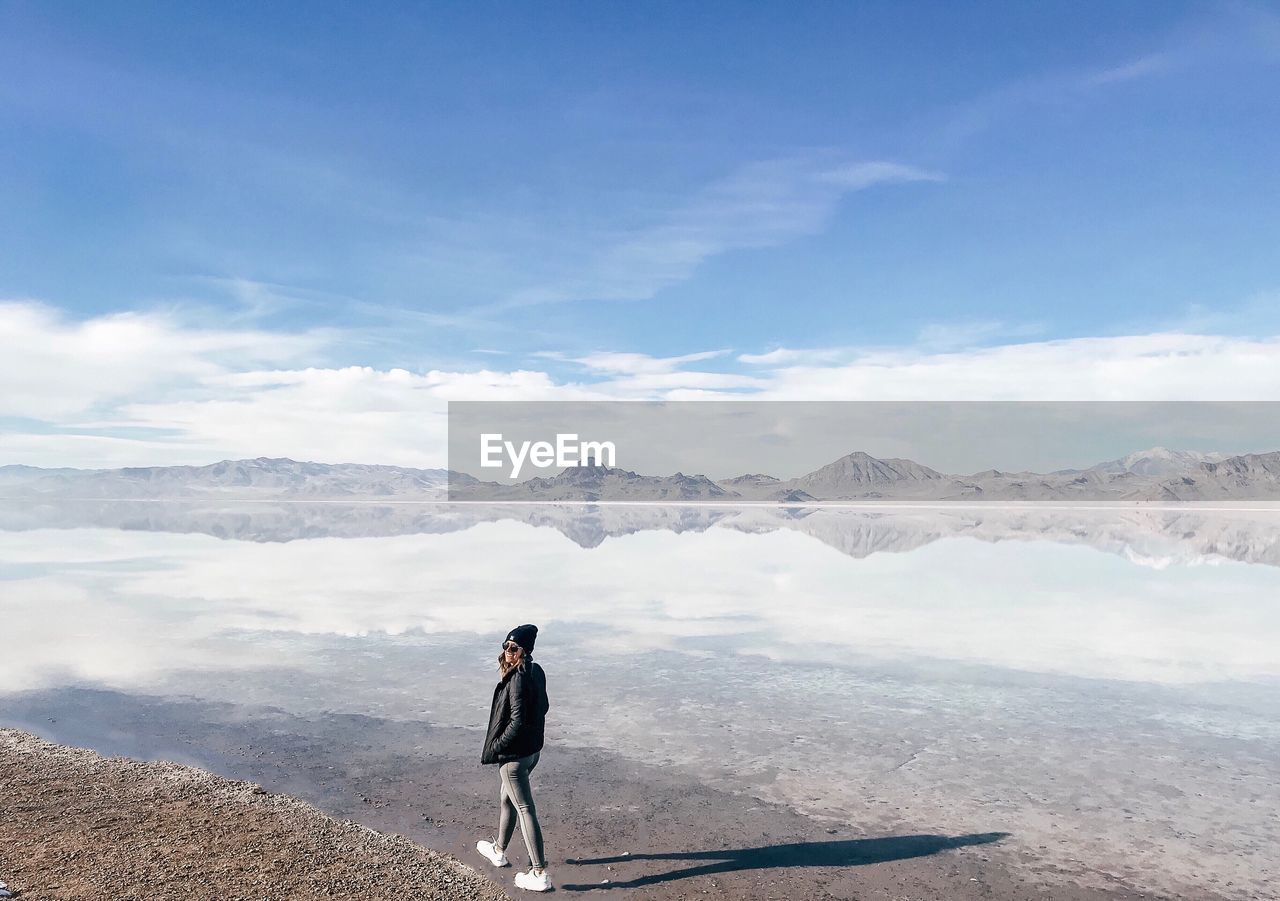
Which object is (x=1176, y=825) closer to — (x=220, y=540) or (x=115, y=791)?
(x=115, y=791)

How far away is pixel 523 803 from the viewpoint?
23.1ft

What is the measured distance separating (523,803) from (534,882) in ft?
1.90

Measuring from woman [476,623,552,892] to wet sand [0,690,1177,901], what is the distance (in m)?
0.35

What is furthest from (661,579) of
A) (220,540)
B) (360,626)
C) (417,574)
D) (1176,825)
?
(220,540)

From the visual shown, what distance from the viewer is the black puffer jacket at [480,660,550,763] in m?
7.00

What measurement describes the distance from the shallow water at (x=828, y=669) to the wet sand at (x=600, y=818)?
1.39 feet

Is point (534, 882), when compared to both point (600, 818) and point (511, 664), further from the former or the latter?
point (511, 664)

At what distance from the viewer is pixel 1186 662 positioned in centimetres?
1525

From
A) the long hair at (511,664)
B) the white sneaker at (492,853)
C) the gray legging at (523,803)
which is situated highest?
the long hair at (511,664)

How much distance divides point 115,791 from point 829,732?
7.84 metres

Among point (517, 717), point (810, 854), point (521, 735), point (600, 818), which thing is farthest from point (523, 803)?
point (810, 854)

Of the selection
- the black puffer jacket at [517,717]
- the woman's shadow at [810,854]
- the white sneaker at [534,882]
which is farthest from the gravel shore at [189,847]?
the woman's shadow at [810,854]

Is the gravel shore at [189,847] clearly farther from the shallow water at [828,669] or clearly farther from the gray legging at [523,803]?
the shallow water at [828,669]

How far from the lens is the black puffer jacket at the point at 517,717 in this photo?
23.0ft
